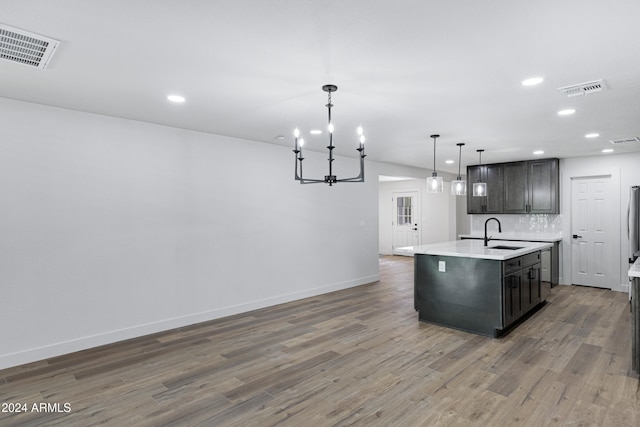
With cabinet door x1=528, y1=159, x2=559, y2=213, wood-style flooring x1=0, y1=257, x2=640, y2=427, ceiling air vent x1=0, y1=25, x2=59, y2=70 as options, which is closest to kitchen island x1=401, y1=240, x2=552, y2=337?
wood-style flooring x1=0, y1=257, x2=640, y2=427

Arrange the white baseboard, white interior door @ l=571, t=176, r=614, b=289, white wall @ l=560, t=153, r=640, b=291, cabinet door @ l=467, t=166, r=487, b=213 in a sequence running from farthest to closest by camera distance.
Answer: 1. cabinet door @ l=467, t=166, r=487, b=213
2. white interior door @ l=571, t=176, r=614, b=289
3. white wall @ l=560, t=153, r=640, b=291
4. the white baseboard

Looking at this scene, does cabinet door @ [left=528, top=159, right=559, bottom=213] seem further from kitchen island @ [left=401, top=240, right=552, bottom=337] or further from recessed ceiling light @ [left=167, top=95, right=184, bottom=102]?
recessed ceiling light @ [left=167, top=95, right=184, bottom=102]

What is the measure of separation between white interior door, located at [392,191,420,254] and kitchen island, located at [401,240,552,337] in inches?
245

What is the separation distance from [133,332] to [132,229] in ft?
3.87

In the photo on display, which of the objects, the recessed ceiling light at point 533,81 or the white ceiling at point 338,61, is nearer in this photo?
the white ceiling at point 338,61

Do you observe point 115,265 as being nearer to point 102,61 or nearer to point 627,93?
point 102,61

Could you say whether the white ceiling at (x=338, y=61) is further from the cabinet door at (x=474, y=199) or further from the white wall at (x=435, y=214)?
the white wall at (x=435, y=214)

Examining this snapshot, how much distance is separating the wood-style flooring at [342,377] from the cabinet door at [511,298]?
0.71 feet

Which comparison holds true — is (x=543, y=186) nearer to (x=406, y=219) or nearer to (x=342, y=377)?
(x=406, y=219)

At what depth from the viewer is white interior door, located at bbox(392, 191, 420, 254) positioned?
36.5 ft

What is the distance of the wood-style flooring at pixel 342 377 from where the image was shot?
8.18ft

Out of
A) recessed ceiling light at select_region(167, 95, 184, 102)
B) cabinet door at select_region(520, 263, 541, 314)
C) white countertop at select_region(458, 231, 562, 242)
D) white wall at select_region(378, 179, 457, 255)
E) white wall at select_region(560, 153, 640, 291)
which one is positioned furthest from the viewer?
white wall at select_region(378, 179, 457, 255)

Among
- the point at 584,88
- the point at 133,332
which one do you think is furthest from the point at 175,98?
the point at 584,88

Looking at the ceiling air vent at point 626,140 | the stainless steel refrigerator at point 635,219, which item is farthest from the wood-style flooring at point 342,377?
the ceiling air vent at point 626,140
